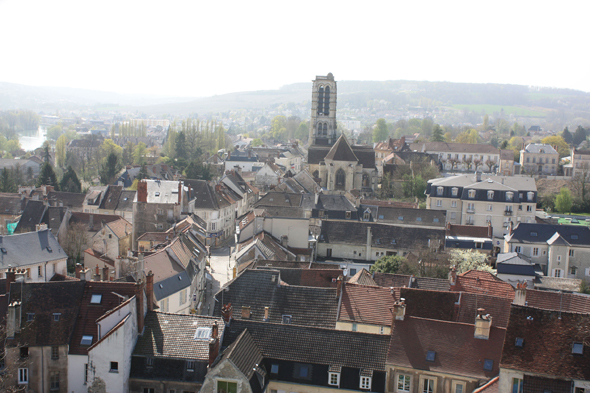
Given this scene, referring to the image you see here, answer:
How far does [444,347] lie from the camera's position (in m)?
20.1

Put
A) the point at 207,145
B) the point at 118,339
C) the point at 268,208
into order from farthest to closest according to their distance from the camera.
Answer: the point at 207,145, the point at 268,208, the point at 118,339

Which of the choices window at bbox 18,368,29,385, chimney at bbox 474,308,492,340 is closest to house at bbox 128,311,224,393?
window at bbox 18,368,29,385

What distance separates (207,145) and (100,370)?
4111 inches

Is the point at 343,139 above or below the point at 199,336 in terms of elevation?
above

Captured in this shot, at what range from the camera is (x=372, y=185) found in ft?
239

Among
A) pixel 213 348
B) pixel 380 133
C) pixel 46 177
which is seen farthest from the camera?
pixel 380 133

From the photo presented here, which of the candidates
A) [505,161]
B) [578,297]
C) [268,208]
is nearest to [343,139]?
[268,208]

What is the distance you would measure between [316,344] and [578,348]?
8.61 meters

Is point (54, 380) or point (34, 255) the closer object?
point (54, 380)

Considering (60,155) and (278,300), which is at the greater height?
(60,155)

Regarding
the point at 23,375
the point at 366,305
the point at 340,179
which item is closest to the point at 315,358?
the point at 366,305

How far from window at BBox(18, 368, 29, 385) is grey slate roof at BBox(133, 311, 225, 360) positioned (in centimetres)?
420

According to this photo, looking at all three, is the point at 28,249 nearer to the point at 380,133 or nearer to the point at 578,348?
the point at 578,348

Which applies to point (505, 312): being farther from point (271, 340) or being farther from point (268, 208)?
point (268, 208)
